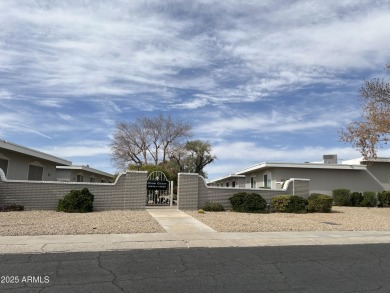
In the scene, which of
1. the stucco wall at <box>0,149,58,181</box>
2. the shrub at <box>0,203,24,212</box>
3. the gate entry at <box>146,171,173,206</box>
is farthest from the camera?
the stucco wall at <box>0,149,58,181</box>

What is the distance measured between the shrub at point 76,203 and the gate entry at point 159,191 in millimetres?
4154

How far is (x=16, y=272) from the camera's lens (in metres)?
6.81

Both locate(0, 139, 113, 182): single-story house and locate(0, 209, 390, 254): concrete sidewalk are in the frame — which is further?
locate(0, 139, 113, 182): single-story house

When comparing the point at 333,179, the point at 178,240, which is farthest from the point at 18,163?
the point at 333,179

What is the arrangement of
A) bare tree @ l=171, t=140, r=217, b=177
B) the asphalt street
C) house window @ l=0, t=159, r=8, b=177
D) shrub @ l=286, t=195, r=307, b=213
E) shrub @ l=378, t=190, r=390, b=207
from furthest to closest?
bare tree @ l=171, t=140, r=217, b=177
shrub @ l=378, t=190, r=390, b=207
house window @ l=0, t=159, r=8, b=177
shrub @ l=286, t=195, r=307, b=213
the asphalt street

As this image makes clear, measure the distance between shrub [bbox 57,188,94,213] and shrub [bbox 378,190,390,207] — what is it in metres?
19.2

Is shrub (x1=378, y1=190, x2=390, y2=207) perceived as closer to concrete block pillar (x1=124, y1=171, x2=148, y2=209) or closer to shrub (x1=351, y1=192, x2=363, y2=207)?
shrub (x1=351, y1=192, x2=363, y2=207)

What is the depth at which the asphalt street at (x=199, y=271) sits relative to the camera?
243 inches

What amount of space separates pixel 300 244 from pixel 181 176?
1026 cm

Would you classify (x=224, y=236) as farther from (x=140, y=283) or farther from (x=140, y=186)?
(x=140, y=186)

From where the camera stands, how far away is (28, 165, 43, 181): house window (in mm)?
24297

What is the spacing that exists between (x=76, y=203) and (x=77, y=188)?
1.58 metres

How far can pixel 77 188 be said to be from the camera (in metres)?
19.0

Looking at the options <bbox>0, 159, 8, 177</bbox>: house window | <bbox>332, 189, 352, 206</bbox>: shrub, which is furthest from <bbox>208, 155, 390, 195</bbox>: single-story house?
<bbox>0, 159, 8, 177</bbox>: house window
